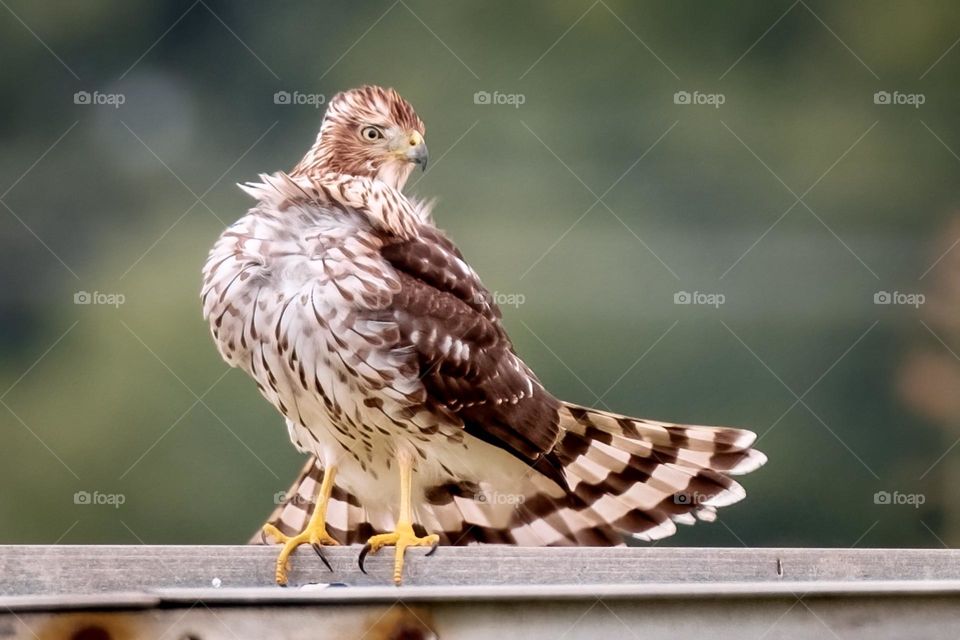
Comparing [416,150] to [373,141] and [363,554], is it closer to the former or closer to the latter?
[373,141]

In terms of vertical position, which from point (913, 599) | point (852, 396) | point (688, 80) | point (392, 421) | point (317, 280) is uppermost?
point (688, 80)

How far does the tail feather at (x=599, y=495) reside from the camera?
2.81 metres

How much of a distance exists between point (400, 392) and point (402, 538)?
0.32 m

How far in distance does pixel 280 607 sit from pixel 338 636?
0.08m

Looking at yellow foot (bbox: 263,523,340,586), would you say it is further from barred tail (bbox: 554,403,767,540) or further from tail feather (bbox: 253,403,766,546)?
barred tail (bbox: 554,403,767,540)

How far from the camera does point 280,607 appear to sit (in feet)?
4.84

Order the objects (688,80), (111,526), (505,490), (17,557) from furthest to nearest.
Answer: (688,80) < (111,526) < (505,490) < (17,557)

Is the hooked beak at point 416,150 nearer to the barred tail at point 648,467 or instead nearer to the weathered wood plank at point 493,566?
the barred tail at point 648,467

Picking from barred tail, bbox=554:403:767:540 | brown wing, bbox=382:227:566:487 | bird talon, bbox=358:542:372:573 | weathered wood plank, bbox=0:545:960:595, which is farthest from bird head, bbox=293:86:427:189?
weathered wood plank, bbox=0:545:960:595

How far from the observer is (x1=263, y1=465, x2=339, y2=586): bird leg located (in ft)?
6.44

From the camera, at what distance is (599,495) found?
9.32 ft

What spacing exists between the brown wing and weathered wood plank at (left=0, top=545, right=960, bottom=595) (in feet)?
2.18

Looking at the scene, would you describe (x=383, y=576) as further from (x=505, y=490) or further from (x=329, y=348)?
(x=505, y=490)

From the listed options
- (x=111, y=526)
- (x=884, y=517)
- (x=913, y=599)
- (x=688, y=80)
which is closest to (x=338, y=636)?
(x=913, y=599)
